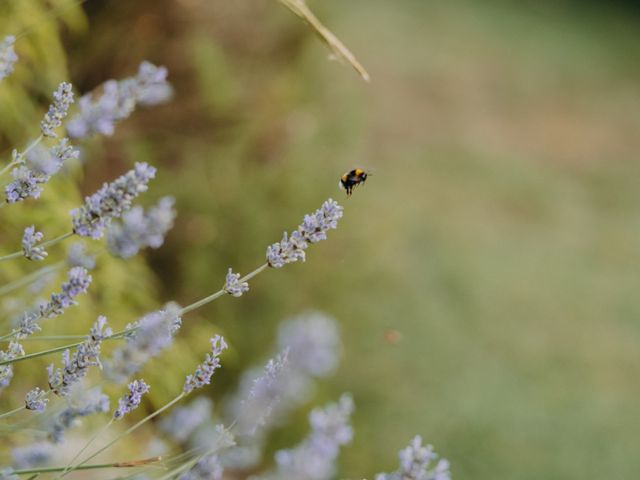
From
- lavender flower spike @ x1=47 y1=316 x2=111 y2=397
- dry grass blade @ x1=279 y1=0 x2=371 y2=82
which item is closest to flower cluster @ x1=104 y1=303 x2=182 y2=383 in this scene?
lavender flower spike @ x1=47 y1=316 x2=111 y2=397

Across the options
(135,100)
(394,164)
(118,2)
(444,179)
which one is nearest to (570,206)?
(444,179)

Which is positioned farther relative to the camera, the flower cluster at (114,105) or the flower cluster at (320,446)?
the flower cluster at (114,105)

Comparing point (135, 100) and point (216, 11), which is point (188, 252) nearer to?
point (216, 11)

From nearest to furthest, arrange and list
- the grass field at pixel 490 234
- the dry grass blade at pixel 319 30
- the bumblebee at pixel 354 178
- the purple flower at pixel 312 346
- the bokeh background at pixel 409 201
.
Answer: the purple flower at pixel 312 346 → the dry grass blade at pixel 319 30 → the bumblebee at pixel 354 178 → the bokeh background at pixel 409 201 → the grass field at pixel 490 234

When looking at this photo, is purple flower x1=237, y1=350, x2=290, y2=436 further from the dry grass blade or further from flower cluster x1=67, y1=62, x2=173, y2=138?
the dry grass blade

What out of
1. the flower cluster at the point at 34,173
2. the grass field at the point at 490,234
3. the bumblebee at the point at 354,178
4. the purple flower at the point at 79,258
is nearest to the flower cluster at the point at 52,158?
the flower cluster at the point at 34,173

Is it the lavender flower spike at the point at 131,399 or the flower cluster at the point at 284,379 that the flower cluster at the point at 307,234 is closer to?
the flower cluster at the point at 284,379

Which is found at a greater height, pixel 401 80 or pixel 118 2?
pixel 118 2
